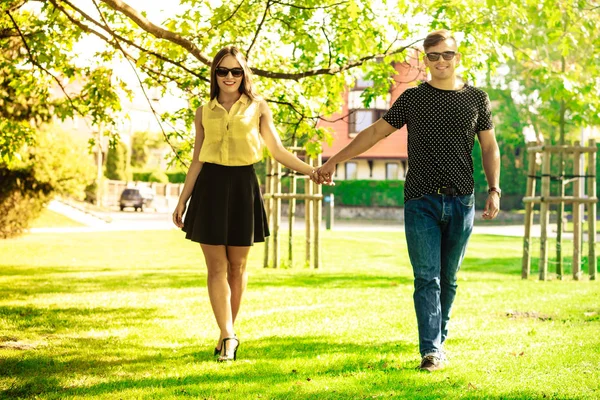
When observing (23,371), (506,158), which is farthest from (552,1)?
(506,158)

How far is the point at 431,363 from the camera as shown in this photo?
221 inches

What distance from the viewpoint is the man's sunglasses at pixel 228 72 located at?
585cm

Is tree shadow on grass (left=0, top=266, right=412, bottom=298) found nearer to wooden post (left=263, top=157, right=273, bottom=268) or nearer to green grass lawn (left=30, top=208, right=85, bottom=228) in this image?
wooden post (left=263, top=157, right=273, bottom=268)

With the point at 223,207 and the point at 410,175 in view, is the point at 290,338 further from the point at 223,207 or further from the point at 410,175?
the point at 410,175

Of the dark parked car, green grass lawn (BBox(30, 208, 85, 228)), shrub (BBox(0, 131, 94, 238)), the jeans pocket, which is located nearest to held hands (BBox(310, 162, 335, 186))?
the jeans pocket

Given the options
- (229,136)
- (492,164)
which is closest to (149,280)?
(229,136)

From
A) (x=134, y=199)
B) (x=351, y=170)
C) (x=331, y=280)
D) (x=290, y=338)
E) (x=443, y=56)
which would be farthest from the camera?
(x=351, y=170)

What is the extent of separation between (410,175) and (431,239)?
44 cm

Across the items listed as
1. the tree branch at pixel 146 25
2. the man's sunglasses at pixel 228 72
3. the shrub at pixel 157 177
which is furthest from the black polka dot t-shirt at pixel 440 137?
the shrub at pixel 157 177

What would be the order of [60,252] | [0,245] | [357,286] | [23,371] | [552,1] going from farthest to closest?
[0,245]
[60,252]
[357,286]
[552,1]
[23,371]

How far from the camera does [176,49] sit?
9828mm

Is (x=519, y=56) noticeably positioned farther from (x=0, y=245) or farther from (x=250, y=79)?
(x=0, y=245)

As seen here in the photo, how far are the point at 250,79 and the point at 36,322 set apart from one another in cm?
385

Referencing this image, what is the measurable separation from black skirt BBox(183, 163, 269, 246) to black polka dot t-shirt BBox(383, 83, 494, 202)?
44.1 inches
